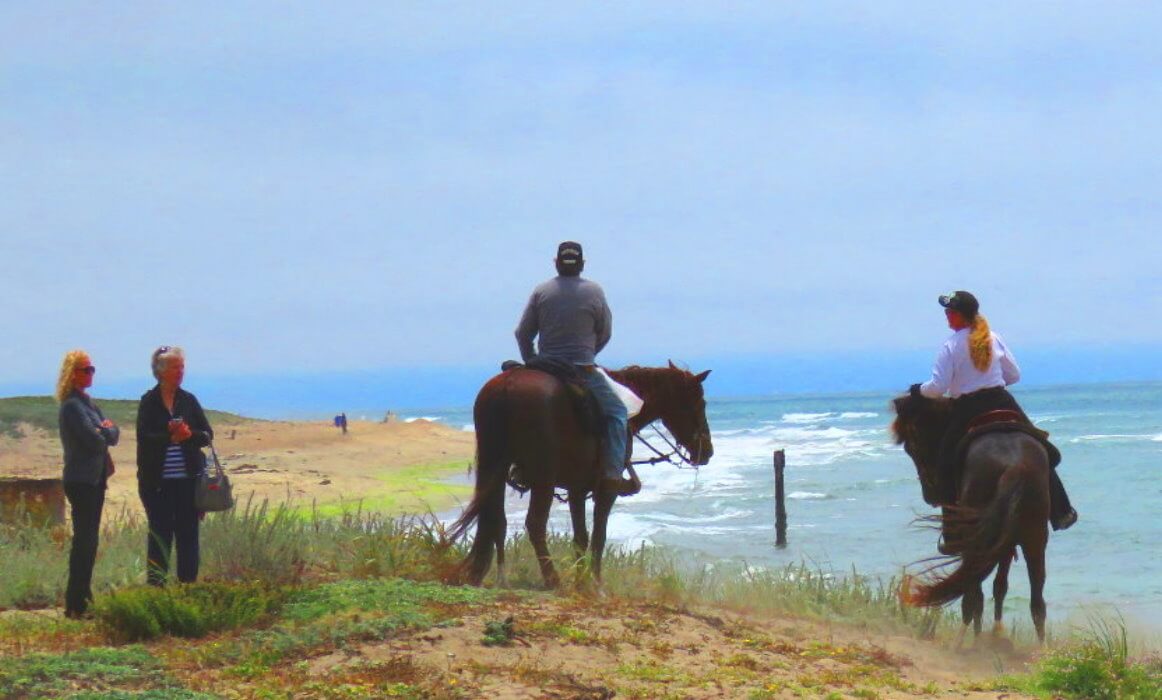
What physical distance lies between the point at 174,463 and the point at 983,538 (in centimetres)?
542

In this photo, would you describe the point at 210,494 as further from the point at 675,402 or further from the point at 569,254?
the point at 675,402

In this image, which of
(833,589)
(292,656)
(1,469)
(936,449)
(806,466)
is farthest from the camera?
(806,466)

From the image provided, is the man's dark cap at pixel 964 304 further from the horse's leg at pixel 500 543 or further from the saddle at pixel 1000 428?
the horse's leg at pixel 500 543

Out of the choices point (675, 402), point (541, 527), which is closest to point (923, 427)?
point (675, 402)

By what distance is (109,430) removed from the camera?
30.4 feet

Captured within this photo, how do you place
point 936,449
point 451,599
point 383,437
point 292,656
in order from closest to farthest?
point 292,656, point 451,599, point 936,449, point 383,437

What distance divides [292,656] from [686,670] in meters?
2.08

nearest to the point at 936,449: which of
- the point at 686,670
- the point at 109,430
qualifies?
the point at 686,670

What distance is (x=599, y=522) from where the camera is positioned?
1073 centimetres

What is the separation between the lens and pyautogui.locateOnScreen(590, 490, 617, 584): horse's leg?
10.7 m

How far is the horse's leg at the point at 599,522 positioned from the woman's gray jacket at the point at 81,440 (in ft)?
11.5

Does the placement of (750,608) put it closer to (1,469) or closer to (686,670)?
(686,670)

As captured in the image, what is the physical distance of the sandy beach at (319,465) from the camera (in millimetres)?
28328

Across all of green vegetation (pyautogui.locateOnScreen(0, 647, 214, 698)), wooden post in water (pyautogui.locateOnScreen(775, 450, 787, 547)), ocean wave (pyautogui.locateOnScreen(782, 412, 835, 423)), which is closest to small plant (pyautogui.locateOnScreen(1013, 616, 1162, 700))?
green vegetation (pyautogui.locateOnScreen(0, 647, 214, 698))
